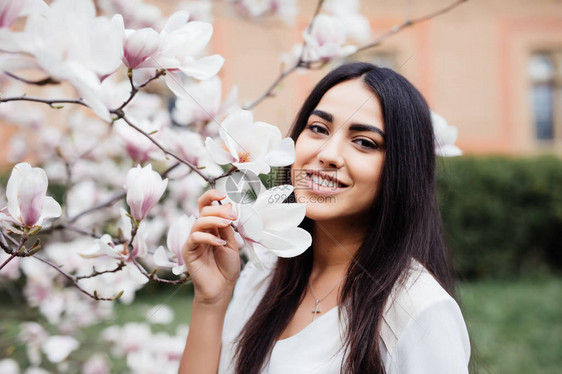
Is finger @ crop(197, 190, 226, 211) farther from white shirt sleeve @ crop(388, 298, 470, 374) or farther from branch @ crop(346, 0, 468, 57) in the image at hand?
branch @ crop(346, 0, 468, 57)

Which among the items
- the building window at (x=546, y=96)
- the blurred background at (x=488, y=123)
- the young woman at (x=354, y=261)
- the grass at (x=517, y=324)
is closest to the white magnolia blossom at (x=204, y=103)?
the young woman at (x=354, y=261)

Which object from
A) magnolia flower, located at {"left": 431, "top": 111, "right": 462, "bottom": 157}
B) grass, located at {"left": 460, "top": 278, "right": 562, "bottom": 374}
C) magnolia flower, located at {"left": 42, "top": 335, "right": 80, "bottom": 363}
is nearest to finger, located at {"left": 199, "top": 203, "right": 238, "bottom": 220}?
magnolia flower, located at {"left": 431, "top": 111, "right": 462, "bottom": 157}

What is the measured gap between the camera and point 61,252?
1649 mm

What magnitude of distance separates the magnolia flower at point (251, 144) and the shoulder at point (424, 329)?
0.37 m

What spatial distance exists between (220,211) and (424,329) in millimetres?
412

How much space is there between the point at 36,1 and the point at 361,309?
0.73 metres

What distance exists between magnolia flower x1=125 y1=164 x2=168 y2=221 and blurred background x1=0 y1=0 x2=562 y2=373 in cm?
248

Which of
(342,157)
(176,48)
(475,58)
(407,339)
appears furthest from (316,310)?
(475,58)

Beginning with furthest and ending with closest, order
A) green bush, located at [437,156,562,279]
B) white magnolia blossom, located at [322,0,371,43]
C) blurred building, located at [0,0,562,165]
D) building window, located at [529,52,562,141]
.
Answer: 1. building window, located at [529,52,562,141]
2. blurred building, located at [0,0,562,165]
3. green bush, located at [437,156,562,279]
4. white magnolia blossom, located at [322,0,371,43]

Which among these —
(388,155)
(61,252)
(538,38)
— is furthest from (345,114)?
(538,38)

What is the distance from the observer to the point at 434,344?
88cm

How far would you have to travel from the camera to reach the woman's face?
3.11 feet

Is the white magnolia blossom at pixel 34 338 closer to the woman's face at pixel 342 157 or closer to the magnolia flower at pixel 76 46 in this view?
the woman's face at pixel 342 157

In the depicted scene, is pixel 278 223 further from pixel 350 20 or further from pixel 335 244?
pixel 350 20
